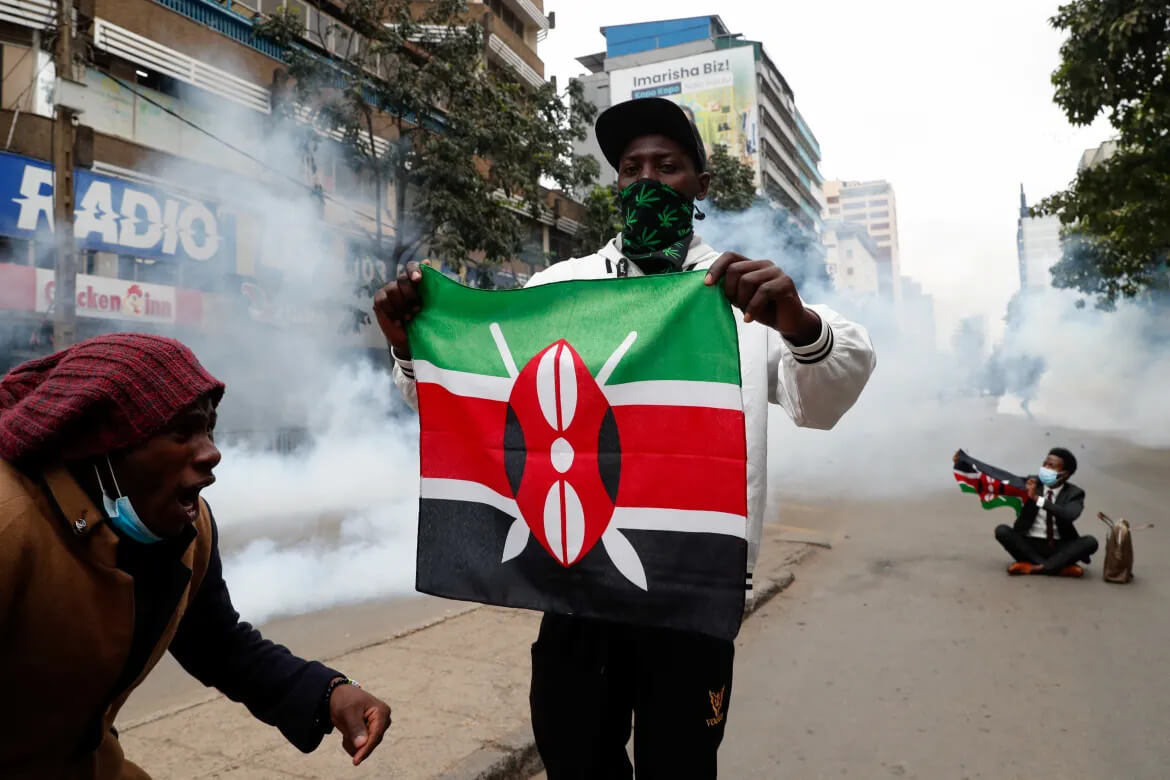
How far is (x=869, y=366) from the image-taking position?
1796 mm

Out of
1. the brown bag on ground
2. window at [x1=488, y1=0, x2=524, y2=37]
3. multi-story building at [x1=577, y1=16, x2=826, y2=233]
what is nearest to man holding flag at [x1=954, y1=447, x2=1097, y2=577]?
the brown bag on ground

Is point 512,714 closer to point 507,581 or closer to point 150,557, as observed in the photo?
point 507,581

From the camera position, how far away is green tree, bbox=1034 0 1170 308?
36.9 feet

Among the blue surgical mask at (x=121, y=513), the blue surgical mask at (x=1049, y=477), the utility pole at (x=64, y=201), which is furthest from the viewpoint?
the utility pole at (x=64, y=201)

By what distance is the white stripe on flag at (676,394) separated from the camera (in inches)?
70.6

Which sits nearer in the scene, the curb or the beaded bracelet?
the beaded bracelet

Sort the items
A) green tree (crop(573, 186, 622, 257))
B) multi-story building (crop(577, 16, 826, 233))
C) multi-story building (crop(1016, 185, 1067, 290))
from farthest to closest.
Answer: multi-story building (crop(1016, 185, 1067, 290)), multi-story building (crop(577, 16, 826, 233)), green tree (crop(573, 186, 622, 257))

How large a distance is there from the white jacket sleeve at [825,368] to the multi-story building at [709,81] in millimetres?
43490

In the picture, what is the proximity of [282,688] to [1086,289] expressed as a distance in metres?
36.0

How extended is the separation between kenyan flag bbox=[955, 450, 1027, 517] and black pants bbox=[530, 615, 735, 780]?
634 centimetres

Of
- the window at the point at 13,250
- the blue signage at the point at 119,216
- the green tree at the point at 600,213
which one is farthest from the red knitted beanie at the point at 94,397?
the green tree at the point at 600,213

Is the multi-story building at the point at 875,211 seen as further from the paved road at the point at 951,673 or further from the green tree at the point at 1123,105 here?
the paved road at the point at 951,673

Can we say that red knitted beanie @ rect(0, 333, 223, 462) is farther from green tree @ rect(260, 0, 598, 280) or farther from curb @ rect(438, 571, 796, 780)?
green tree @ rect(260, 0, 598, 280)

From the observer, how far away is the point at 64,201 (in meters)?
9.72
